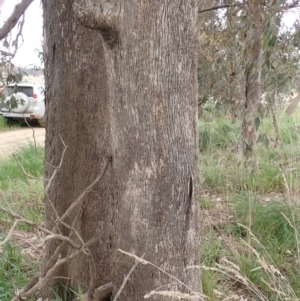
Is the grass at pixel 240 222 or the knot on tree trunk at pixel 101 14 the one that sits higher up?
the knot on tree trunk at pixel 101 14

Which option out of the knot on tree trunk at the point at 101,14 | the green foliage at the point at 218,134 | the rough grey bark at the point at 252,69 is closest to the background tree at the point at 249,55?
the rough grey bark at the point at 252,69

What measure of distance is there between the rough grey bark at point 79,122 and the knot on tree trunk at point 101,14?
53cm

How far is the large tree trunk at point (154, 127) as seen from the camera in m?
1.58

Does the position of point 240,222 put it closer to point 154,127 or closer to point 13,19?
point 154,127

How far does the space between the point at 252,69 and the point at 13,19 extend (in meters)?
1.48

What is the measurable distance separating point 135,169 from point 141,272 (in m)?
0.39

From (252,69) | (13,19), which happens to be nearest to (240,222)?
(252,69)

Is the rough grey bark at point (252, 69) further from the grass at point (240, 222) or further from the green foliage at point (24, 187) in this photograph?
the green foliage at point (24, 187)

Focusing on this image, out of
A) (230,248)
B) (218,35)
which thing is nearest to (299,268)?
(230,248)

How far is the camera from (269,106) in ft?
17.0

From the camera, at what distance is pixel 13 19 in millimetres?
2477

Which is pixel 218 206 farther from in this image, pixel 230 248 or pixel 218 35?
pixel 218 35

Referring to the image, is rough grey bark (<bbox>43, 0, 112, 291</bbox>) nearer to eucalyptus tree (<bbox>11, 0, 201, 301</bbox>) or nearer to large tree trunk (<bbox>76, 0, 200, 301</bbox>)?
eucalyptus tree (<bbox>11, 0, 201, 301</bbox>)

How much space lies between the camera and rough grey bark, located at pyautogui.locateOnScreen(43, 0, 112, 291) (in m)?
2.10
